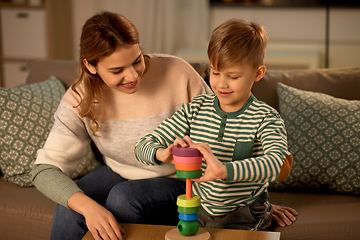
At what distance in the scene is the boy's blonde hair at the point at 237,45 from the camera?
112 cm

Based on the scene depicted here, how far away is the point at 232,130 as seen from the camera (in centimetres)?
120

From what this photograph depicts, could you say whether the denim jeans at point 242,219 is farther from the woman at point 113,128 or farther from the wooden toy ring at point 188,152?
the wooden toy ring at point 188,152

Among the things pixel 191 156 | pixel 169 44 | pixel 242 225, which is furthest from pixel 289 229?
pixel 169 44

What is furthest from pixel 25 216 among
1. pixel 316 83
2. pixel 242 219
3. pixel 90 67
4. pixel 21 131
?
pixel 316 83

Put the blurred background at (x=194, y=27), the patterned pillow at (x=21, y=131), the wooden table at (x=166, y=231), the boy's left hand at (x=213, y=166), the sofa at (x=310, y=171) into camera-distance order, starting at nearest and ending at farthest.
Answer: the boy's left hand at (x=213, y=166), the wooden table at (x=166, y=231), the sofa at (x=310, y=171), the patterned pillow at (x=21, y=131), the blurred background at (x=194, y=27)

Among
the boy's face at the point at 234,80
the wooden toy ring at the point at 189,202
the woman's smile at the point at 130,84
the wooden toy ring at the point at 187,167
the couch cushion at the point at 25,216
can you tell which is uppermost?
the boy's face at the point at 234,80

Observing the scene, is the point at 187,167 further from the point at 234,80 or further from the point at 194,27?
the point at 194,27

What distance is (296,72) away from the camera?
6.23ft

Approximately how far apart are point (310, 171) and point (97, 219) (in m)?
0.87

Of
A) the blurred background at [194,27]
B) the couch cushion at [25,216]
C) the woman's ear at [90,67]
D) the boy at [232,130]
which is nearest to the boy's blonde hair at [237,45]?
the boy at [232,130]

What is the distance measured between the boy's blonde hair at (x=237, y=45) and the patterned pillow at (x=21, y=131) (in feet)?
3.12

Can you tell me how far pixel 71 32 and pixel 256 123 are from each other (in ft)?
10.4

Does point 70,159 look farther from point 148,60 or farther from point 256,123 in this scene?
point 256,123

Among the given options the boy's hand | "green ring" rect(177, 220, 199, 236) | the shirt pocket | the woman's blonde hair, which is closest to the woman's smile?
the woman's blonde hair
